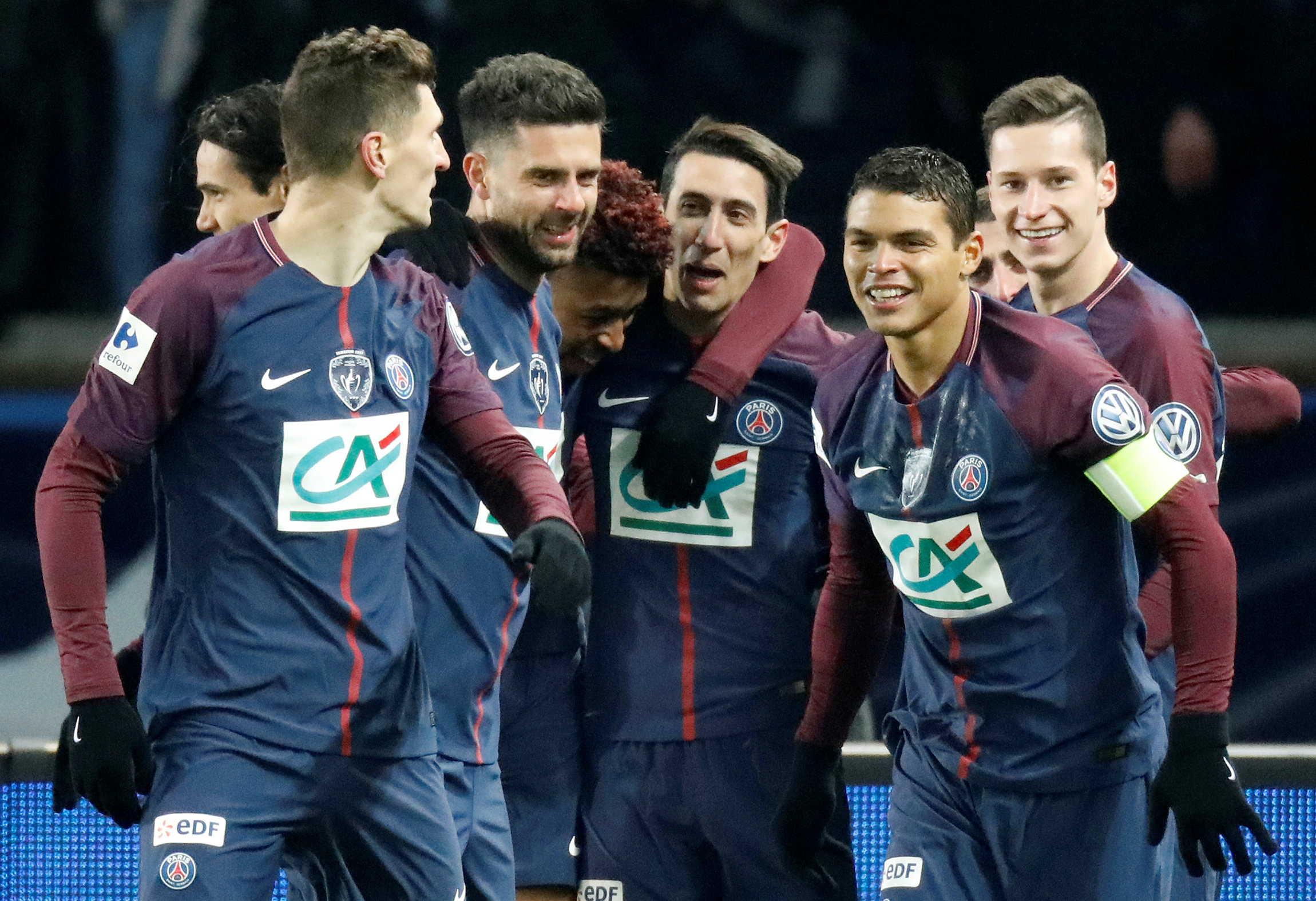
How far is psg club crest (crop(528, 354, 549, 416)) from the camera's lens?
11.1 ft

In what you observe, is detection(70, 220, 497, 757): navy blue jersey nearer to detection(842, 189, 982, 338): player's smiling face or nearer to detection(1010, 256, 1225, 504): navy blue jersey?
detection(842, 189, 982, 338): player's smiling face

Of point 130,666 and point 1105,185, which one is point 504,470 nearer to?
point 130,666

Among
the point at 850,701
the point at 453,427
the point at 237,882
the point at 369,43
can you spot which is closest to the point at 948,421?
the point at 850,701

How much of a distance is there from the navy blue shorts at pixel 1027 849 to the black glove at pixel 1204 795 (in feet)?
0.51

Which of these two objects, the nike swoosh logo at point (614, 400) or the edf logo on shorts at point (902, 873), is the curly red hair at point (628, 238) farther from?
the edf logo on shorts at point (902, 873)

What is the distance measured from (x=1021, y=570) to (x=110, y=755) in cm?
148

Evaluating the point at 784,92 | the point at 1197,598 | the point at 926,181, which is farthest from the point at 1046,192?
the point at 784,92

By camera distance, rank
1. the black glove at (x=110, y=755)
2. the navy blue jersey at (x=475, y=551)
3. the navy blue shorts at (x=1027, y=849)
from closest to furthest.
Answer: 1. the black glove at (x=110, y=755)
2. the navy blue shorts at (x=1027, y=849)
3. the navy blue jersey at (x=475, y=551)

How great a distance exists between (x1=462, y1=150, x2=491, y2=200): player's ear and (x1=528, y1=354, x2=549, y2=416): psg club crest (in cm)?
37

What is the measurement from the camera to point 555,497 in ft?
9.45

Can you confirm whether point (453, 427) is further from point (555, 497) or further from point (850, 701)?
point (850, 701)

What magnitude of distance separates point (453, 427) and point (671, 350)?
83cm

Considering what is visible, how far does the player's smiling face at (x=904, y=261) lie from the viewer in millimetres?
3066

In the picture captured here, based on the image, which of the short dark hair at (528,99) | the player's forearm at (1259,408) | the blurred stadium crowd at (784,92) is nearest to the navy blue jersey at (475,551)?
the short dark hair at (528,99)
